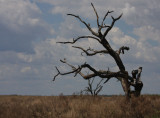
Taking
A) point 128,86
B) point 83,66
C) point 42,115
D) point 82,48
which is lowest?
point 42,115

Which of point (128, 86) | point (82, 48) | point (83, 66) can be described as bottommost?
point (128, 86)

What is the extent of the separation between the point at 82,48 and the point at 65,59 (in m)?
1.91

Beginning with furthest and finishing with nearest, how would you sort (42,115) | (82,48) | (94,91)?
(94,91)
(82,48)
(42,115)

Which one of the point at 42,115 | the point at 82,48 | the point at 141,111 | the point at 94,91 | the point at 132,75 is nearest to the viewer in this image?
the point at 141,111

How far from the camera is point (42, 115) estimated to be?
13273mm

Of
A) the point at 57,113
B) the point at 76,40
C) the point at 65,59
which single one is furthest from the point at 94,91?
the point at 57,113

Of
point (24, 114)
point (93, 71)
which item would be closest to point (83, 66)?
point (93, 71)

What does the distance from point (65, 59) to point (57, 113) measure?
6555 millimetres

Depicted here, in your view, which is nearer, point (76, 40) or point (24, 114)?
point (24, 114)

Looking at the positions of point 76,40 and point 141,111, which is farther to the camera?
point 76,40

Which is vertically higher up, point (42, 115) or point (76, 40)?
point (76, 40)

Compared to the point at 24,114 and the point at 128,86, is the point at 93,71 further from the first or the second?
the point at 24,114

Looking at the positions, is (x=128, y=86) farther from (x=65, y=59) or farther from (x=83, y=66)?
(x=65, y=59)

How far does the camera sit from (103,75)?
16.0m
